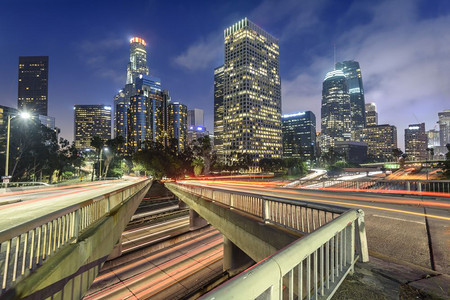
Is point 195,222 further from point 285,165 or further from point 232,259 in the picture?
point 285,165

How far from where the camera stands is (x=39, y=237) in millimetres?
4348

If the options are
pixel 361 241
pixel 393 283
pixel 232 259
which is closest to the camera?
pixel 393 283

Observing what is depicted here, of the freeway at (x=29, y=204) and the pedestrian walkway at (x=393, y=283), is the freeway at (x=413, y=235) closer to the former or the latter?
the pedestrian walkway at (x=393, y=283)

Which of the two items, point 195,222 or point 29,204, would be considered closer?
point 29,204

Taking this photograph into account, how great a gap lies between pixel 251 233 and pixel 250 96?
17090 centimetres

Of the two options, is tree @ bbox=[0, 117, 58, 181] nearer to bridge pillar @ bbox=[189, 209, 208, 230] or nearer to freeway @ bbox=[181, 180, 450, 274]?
bridge pillar @ bbox=[189, 209, 208, 230]

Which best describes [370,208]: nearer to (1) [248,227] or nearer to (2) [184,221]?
(1) [248,227]

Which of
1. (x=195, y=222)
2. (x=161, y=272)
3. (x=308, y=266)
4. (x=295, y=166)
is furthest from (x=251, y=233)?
(x=295, y=166)

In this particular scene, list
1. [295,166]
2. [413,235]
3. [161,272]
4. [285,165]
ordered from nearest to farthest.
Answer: [413,235] < [161,272] < [295,166] < [285,165]

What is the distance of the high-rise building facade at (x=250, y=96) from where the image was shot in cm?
16925

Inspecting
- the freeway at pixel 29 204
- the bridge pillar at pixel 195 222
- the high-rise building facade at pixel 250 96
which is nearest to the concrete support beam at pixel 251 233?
the freeway at pixel 29 204

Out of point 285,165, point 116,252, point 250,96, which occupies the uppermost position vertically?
point 250,96

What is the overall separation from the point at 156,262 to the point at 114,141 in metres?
83.3

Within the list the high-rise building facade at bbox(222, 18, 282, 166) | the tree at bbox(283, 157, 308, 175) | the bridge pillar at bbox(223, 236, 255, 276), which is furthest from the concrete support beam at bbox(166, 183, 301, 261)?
the high-rise building facade at bbox(222, 18, 282, 166)
